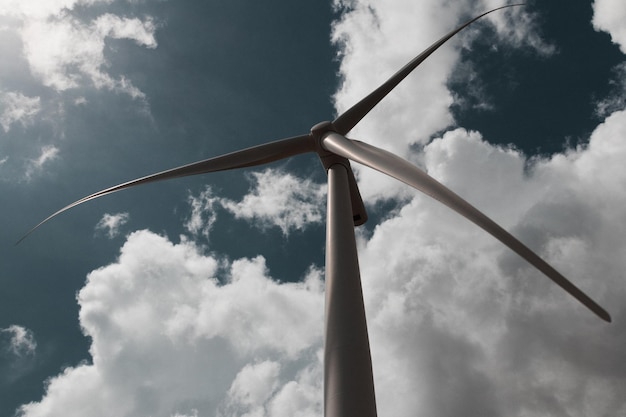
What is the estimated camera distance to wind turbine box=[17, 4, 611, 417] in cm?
1275

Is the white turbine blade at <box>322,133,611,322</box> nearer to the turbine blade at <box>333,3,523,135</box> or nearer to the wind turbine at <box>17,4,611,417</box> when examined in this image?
the wind turbine at <box>17,4,611,417</box>

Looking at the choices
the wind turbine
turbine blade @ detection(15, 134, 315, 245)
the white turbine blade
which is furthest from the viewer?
turbine blade @ detection(15, 134, 315, 245)

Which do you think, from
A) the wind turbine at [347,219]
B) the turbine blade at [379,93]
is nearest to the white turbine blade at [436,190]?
the wind turbine at [347,219]

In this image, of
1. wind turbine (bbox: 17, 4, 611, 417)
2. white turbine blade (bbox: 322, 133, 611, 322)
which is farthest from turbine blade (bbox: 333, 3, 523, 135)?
white turbine blade (bbox: 322, 133, 611, 322)

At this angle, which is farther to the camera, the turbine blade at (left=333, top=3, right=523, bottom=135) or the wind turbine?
the turbine blade at (left=333, top=3, right=523, bottom=135)

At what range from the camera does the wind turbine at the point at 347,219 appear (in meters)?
12.8

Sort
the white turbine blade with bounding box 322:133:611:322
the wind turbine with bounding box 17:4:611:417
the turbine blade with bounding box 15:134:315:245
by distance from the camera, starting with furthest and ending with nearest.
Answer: the turbine blade with bounding box 15:134:315:245 < the wind turbine with bounding box 17:4:611:417 < the white turbine blade with bounding box 322:133:611:322

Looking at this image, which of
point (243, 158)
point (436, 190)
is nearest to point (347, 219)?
point (436, 190)

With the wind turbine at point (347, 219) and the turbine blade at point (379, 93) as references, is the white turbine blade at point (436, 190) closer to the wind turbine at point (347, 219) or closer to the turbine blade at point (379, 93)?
the wind turbine at point (347, 219)

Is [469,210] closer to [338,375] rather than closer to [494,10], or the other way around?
[338,375]

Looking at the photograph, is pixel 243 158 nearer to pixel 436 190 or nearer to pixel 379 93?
pixel 379 93

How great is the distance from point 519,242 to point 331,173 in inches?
430

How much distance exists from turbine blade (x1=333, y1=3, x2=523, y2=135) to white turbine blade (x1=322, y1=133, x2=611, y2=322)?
86.6 inches

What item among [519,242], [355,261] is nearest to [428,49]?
[355,261]
